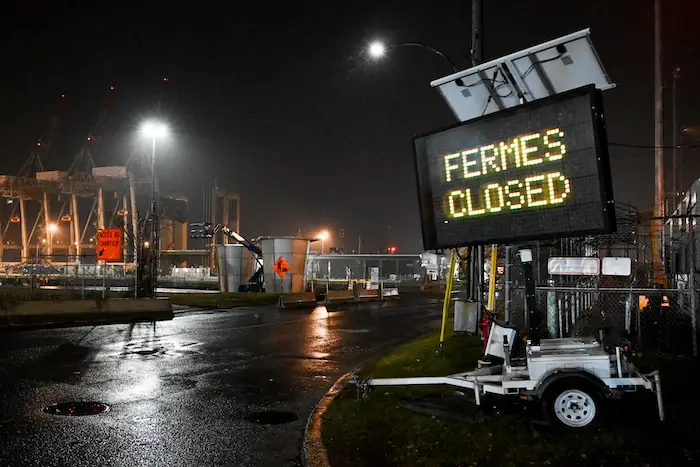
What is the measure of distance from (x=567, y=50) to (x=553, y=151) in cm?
125

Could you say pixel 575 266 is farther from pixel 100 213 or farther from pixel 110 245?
pixel 100 213

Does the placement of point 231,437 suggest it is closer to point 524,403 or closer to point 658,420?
point 524,403

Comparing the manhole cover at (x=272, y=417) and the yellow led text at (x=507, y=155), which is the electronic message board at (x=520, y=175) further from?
the manhole cover at (x=272, y=417)

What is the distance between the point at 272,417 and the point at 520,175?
476 centimetres

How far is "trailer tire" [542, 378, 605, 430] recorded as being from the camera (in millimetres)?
6336

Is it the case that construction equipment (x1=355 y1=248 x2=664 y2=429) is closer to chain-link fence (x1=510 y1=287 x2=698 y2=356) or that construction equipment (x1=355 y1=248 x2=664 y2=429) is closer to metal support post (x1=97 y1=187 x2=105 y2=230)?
chain-link fence (x1=510 y1=287 x2=698 y2=356)

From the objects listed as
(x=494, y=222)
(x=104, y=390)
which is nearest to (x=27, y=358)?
(x=104, y=390)

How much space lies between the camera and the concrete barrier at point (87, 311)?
60.8ft

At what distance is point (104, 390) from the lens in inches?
364

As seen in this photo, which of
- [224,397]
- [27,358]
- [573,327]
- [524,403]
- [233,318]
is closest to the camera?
[524,403]

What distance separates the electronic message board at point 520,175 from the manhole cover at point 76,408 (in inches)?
207

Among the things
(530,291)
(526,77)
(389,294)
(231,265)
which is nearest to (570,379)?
(530,291)

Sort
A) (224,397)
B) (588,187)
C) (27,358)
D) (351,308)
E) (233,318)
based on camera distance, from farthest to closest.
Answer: (351,308), (233,318), (27,358), (224,397), (588,187)

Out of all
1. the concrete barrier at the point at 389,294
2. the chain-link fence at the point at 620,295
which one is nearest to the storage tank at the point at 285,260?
the concrete barrier at the point at 389,294
